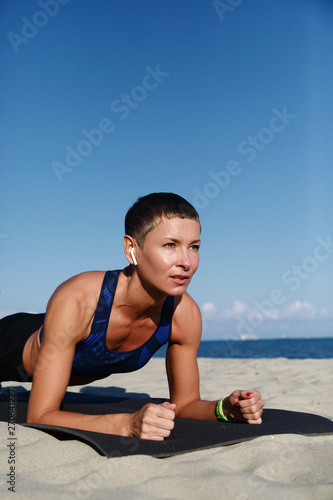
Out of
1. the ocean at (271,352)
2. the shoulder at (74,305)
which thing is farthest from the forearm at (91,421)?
the ocean at (271,352)

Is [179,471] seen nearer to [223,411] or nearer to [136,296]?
[223,411]

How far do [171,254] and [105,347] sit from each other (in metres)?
0.79

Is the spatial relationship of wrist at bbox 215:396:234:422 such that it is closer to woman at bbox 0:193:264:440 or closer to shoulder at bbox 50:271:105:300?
woman at bbox 0:193:264:440

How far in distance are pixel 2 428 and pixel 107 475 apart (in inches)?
37.6

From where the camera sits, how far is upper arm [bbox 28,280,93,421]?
239 cm

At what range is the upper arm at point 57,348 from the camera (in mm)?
2393

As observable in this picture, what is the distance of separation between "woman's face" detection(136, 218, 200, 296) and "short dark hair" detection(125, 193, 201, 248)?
3 cm

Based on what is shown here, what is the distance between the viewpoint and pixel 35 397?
7.97 ft

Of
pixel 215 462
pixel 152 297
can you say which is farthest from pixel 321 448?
pixel 152 297

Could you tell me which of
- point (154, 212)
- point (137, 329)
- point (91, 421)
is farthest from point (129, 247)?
point (91, 421)

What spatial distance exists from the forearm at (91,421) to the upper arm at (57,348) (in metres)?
0.07

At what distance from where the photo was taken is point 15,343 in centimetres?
336

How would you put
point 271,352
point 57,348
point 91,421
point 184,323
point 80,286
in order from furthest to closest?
point 271,352 < point 184,323 < point 80,286 < point 57,348 < point 91,421

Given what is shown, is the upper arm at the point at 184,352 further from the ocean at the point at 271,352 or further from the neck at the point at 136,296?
the ocean at the point at 271,352
